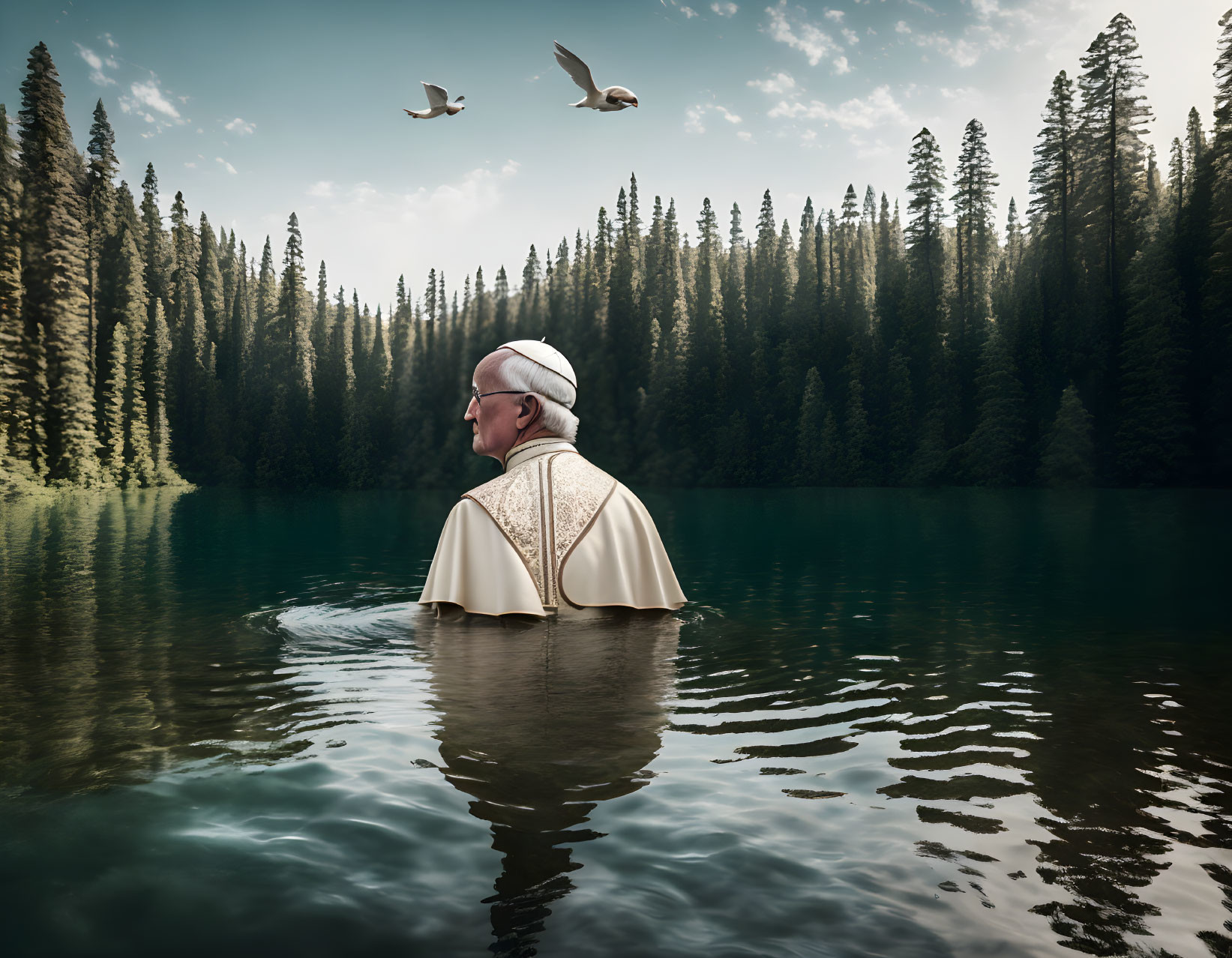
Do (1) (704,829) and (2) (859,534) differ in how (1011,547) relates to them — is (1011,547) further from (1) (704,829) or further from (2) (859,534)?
(1) (704,829)

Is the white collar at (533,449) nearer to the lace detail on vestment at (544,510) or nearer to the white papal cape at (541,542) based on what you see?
the white papal cape at (541,542)

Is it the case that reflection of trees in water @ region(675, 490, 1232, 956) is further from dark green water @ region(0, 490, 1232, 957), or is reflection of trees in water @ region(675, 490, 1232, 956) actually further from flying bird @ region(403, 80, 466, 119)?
flying bird @ region(403, 80, 466, 119)

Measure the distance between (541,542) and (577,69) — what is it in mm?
6125

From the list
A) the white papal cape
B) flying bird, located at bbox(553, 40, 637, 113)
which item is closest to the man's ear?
the white papal cape

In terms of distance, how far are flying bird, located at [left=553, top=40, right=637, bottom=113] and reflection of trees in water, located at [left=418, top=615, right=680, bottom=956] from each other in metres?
5.94

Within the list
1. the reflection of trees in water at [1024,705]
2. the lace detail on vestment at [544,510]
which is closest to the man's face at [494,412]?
the lace detail on vestment at [544,510]

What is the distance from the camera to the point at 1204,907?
2797 millimetres

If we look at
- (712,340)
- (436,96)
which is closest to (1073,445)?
(712,340)

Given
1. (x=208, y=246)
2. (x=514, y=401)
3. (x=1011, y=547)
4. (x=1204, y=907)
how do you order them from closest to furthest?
(x=1204, y=907) < (x=514, y=401) < (x=1011, y=547) < (x=208, y=246)

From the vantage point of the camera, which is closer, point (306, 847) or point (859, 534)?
point (306, 847)

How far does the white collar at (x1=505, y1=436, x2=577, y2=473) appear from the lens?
643 cm

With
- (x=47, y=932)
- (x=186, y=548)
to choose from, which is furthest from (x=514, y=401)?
(x=186, y=548)

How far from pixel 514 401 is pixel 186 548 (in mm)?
16242

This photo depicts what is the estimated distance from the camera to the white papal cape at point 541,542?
5992 mm
